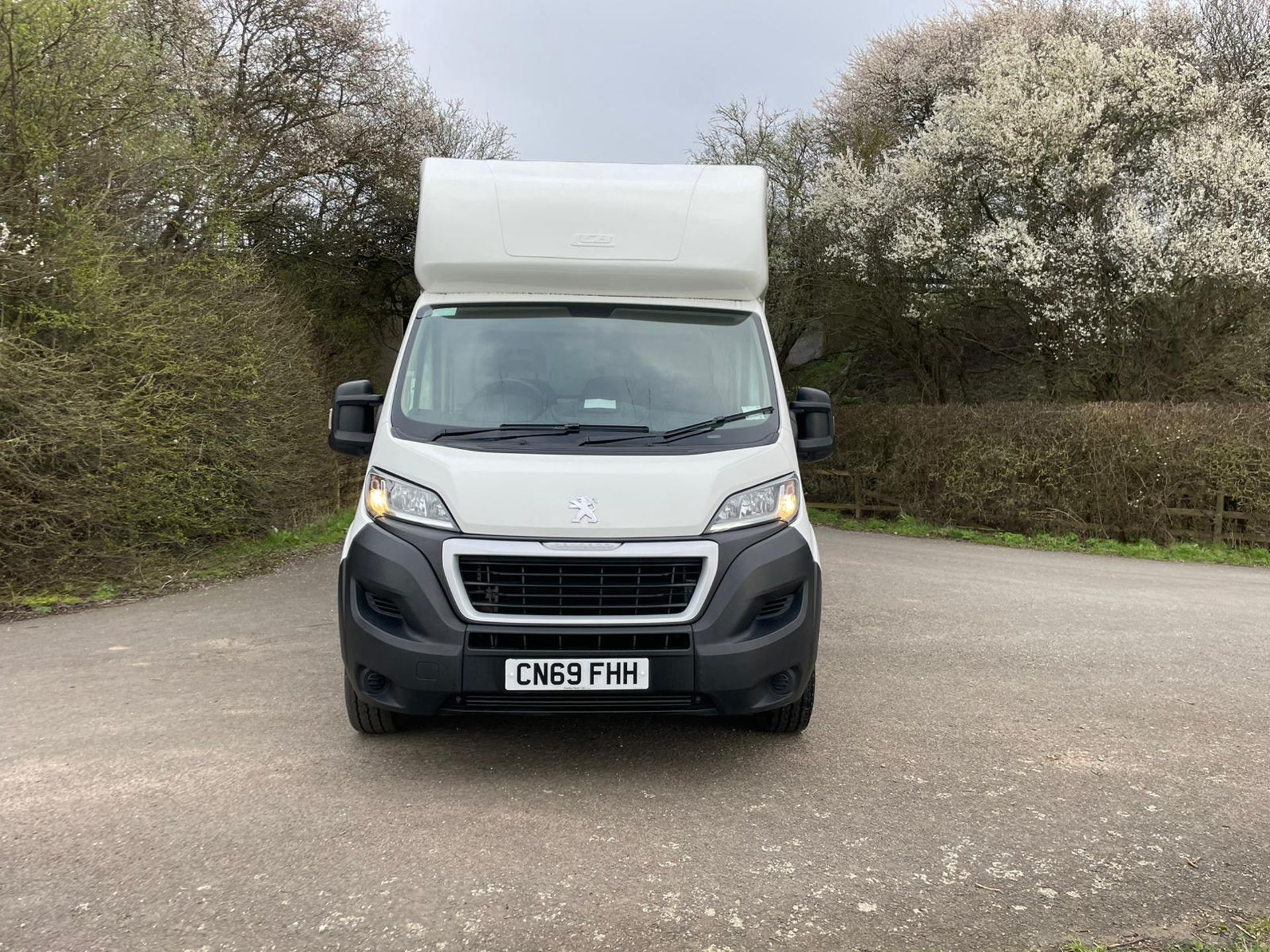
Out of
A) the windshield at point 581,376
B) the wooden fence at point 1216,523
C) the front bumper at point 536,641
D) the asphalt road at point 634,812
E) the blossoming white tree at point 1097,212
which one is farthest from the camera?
the blossoming white tree at point 1097,212

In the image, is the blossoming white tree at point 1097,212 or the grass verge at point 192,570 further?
the blossoming white tree at point 1097,212

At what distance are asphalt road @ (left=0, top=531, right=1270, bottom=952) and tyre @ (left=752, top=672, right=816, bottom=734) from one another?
125 mm

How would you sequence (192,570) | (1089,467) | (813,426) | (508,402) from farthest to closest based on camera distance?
1. (1089,467)
2. (192,570)
3. (813,426)
4. (508,402)

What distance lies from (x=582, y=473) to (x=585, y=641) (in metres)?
0.71

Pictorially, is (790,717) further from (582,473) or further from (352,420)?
(352,420)

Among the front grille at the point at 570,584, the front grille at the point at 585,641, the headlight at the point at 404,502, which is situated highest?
the headlight at the point at 404,502

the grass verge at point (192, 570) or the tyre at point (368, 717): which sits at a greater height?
the tyre at point (368, 717)

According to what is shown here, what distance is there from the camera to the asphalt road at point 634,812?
311 cm

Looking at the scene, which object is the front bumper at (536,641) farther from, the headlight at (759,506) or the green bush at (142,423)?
the green bush at (142,423)

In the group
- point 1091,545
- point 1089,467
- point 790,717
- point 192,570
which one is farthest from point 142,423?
point 1089,467

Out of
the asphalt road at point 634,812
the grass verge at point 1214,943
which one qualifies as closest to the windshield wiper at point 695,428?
the asphalt road at point 634,812

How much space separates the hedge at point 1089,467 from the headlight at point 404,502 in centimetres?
1310

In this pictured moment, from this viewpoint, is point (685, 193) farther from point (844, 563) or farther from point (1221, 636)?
→ point (844, 563)

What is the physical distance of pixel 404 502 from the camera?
4.19 metres
